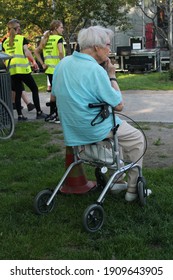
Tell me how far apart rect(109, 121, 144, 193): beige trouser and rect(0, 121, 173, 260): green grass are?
247 mm

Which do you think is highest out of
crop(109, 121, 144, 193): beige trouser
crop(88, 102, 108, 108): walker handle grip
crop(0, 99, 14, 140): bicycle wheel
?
crop(88, 102, 108, 108): walker handle grip

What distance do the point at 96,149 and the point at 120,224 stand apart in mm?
658

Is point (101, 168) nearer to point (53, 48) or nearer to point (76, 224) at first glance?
point (76, 224)

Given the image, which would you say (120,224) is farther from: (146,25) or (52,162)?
(146,25)

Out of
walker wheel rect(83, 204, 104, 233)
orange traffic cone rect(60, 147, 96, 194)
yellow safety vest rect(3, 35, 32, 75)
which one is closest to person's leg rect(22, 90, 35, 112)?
yellow safety vest rect(3, 35, 32, 75)

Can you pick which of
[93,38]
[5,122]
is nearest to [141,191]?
[93,38]

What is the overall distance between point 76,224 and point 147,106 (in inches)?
259

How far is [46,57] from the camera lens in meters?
8.55

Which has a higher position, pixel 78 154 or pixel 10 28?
pixel 10 28

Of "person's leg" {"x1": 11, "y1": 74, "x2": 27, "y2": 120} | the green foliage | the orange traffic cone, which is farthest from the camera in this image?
the green foliage

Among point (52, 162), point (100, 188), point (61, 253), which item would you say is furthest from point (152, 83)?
point (61, 253)

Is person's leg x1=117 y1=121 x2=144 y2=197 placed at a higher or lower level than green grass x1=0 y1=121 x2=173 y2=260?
higher

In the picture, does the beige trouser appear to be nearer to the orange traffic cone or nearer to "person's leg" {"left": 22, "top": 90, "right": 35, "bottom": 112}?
the orange traffic cone

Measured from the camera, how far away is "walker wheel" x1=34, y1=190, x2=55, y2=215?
13.0 feet
